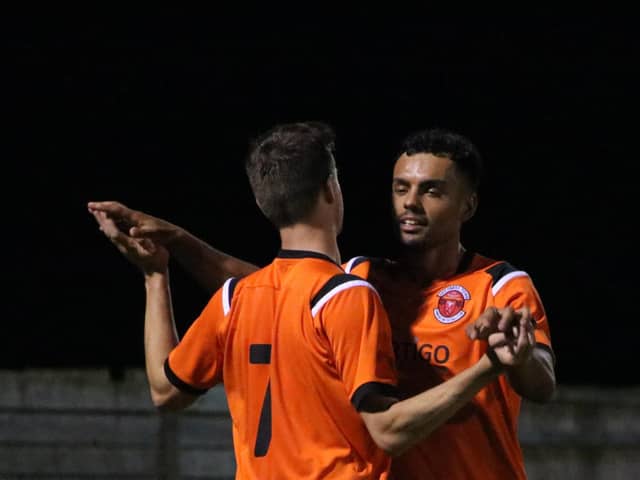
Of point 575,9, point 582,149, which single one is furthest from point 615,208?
point 575,9

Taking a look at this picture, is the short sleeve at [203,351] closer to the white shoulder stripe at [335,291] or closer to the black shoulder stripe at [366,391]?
the white shoulder stripe at [335,291]

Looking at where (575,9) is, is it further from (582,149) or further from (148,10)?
(148,10)

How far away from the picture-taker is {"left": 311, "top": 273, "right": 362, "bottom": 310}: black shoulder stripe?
251 centimetres

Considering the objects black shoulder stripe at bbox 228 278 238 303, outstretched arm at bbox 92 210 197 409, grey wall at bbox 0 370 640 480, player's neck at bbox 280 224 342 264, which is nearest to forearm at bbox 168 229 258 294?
outstretched arm at bbox 92 210 197 409

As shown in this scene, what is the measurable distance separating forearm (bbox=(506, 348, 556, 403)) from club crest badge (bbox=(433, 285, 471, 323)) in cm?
30

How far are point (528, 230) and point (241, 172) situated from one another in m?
1.83

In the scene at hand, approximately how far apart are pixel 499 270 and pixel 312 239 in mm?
473

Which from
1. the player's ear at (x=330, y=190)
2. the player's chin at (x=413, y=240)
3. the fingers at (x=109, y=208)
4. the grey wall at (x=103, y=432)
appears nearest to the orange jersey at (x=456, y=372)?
the player's chin at (x=413, y=240)

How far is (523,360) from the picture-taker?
222 cm

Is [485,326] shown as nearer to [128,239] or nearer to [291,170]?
[291,170]

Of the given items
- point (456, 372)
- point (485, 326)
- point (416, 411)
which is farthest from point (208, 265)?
point (485, 326)

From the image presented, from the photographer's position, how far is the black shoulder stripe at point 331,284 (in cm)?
251

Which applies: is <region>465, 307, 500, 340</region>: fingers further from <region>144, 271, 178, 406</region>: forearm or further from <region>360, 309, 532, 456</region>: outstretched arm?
<region>144, 271, 178, 406</region>: forearm

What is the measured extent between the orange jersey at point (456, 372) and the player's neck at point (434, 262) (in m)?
0.06
